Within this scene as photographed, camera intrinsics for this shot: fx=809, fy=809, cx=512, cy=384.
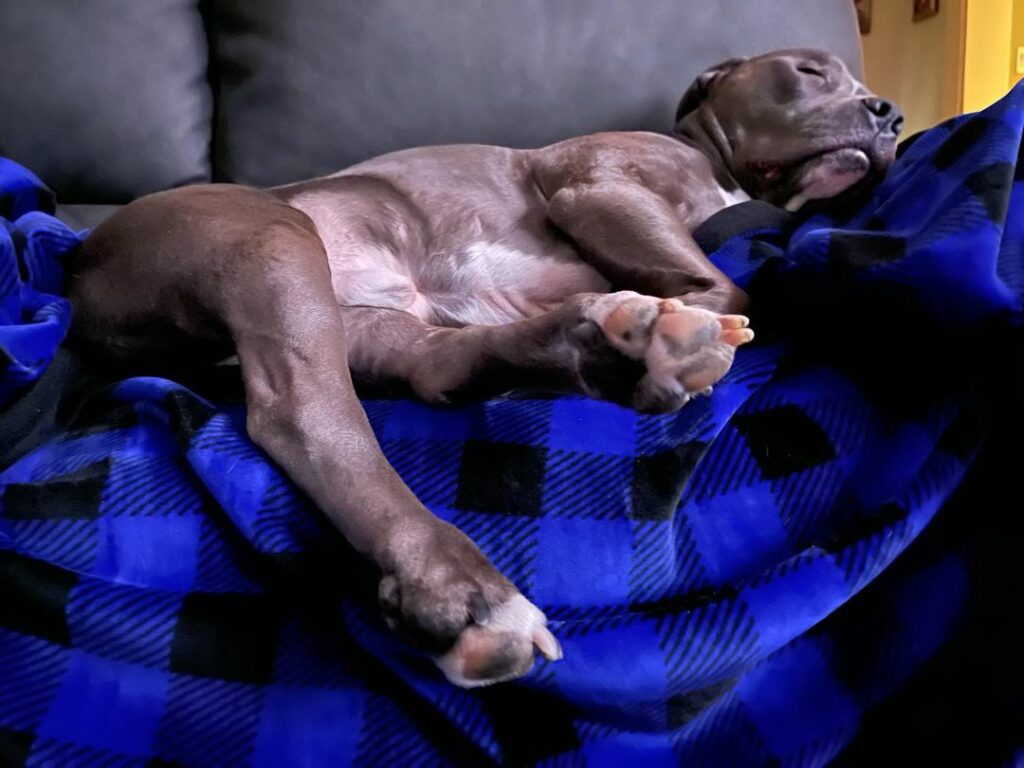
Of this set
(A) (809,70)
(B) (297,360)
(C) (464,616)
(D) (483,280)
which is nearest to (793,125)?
(A) (809,70)

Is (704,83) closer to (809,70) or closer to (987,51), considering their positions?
(809,70)

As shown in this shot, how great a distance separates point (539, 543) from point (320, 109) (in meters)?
1.23

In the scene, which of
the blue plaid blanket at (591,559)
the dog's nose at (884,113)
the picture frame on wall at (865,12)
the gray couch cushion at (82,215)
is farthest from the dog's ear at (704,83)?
the picture frame on wall at (865,12)

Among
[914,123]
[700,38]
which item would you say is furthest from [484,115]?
[914,123]

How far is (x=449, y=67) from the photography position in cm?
164

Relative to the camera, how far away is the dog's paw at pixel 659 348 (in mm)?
692

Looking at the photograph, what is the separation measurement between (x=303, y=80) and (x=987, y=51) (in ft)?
9.69

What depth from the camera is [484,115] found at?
1665 mm

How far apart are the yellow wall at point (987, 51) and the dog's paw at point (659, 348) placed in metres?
3.19

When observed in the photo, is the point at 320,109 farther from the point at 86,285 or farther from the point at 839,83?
the point at 839,83

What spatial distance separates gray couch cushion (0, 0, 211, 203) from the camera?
5.11ft

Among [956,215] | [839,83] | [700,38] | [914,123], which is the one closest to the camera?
[956,215]

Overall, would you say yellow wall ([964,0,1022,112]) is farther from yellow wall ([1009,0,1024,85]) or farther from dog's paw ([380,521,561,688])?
dog's paw ([380,521,561,688])

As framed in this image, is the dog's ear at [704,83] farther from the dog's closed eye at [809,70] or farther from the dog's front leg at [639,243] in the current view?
the dog's front leg at [639,243]
